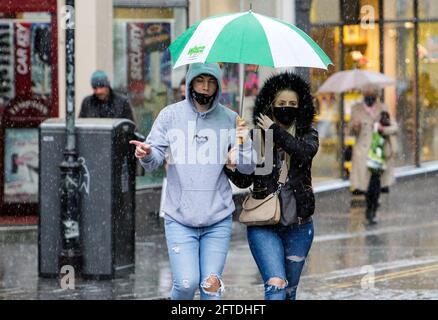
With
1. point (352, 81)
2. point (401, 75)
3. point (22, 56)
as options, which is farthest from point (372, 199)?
point (401, 75)

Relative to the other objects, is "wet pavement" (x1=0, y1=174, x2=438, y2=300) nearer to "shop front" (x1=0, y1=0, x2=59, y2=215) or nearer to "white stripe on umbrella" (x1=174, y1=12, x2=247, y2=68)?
"shop front" (x1=0, y1=0, x2=59, y2=215)

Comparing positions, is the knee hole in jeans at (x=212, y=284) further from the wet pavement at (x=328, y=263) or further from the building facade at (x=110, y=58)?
the building facade at (x=110, y=58)

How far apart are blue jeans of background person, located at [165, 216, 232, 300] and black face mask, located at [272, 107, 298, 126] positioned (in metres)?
0.70

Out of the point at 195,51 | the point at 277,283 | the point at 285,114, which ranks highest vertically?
the point at 195,51

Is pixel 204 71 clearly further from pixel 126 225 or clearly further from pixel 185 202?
pixel 126 225

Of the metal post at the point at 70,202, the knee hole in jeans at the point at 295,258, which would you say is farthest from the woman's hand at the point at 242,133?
the metal post at the point at 70,202

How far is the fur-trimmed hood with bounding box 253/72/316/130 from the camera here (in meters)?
8.11

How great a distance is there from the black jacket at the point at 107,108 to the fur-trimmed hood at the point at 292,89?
6.32m

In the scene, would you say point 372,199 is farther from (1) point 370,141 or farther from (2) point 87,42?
(2) point 87,42

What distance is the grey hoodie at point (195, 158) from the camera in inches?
309

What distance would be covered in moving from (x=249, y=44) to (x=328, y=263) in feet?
18.1

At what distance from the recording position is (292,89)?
813 centimetres

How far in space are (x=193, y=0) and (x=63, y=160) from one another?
19.5 ft

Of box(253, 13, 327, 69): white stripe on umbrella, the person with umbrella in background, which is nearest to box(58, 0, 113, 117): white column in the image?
the person with umbrella in background
